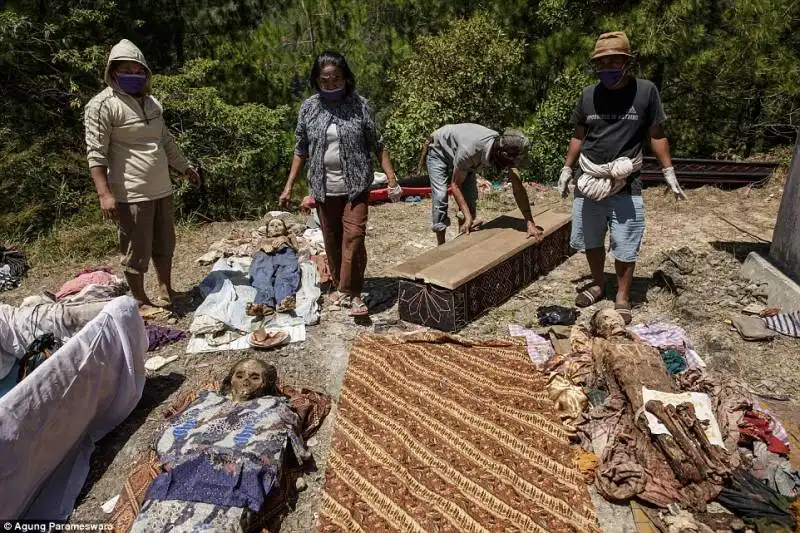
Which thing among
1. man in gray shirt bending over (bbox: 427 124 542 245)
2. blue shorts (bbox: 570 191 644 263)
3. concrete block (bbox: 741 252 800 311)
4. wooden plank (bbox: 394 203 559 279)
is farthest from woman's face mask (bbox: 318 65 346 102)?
concrete block (bbox: 741 252 800 311)

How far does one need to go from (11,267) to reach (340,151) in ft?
14.2

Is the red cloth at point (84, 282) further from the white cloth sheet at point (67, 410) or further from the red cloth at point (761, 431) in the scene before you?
the red cloth at point (761, 431)

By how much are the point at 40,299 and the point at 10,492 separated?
2005 millimetres

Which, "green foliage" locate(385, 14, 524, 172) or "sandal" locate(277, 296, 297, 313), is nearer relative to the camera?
"sandal" locate(277, 296, 297, 313)

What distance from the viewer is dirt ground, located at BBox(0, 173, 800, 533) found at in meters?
3.15

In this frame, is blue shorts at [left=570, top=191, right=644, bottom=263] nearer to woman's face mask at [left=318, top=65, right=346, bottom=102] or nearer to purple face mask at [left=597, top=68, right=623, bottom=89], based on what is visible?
purple face mask at [left=597, top=68, right=623, bottom=89]

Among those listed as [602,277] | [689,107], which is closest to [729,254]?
[602,277]

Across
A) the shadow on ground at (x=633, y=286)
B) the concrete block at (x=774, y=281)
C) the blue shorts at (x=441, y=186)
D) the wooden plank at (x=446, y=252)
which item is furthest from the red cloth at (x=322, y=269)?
the concrete block at (x=774, y=281)

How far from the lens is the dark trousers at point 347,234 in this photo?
14.0 feet

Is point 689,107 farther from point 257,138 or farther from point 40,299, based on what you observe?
point 40,299

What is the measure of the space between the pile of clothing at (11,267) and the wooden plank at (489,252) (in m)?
4.62

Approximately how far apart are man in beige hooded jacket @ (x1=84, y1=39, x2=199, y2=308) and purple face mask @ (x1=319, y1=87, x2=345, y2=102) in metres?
1.29

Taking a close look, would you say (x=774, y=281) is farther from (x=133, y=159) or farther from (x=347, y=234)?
(x=133, y=159)

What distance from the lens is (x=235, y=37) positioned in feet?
35.3
